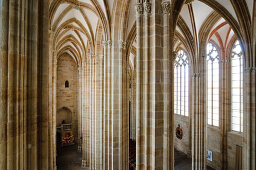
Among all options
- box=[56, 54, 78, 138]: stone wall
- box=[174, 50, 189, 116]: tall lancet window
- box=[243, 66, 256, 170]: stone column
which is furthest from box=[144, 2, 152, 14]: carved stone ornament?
box=[56, 54, 78, 138]: stone wall

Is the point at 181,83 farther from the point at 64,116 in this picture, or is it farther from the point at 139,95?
the point at 64,116

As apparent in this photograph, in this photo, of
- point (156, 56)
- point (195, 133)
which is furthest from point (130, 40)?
point (195, 133)

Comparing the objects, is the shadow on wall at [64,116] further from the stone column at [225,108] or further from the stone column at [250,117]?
the stone column at [250,117]

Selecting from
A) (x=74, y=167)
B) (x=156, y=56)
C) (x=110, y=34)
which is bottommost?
(x=74, y=167)

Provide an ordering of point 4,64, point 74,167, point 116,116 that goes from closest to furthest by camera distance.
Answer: point 4,64
point 116,116
point 74,167

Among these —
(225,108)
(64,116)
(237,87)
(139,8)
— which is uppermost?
(139,8)

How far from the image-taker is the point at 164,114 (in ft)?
16.8

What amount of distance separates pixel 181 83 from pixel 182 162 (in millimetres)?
8556

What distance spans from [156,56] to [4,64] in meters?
3.97

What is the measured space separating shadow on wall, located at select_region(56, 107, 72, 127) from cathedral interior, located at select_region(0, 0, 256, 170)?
5.58m

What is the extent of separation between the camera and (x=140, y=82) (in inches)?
204

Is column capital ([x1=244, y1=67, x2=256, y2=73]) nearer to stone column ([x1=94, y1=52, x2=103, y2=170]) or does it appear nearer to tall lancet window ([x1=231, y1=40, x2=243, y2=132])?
tall lancet window ([x1=231, y1=40, x2=243, y2=132])

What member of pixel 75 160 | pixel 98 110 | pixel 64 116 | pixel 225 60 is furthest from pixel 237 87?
pixel 64 116

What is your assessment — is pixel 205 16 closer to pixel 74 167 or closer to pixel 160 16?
pixel 160 16
